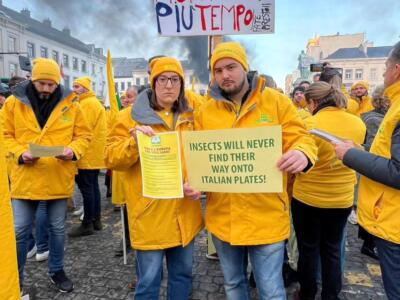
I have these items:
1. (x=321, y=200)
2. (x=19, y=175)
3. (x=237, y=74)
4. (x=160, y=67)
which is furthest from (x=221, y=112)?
(x=19, y=175)

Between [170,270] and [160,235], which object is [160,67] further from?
[170,270]

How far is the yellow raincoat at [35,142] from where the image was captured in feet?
9.83

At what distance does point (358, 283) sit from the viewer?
3.48 metres

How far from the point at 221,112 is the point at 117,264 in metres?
2.63

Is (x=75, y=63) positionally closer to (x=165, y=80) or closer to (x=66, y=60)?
(x=66, y=60)

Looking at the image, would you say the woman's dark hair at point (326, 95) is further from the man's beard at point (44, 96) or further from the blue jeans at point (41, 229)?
the blue jeans at point (41, 229)

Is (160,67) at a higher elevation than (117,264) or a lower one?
higher

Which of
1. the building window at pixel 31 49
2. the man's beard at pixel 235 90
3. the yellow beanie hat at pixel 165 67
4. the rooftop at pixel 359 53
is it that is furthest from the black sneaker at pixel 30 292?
the rooftop at pixel 359 53

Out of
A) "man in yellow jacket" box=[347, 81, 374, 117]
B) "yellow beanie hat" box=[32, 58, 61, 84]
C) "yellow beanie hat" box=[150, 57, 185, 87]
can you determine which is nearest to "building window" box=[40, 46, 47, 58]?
"man in yellow jacket" box=[347, 81, 374, 117]

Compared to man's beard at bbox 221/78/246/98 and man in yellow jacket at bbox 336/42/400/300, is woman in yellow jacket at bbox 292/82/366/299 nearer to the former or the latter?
man in yellow jacket at bbox 336/42/400/300

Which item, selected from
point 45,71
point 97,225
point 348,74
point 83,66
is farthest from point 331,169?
point 348,74

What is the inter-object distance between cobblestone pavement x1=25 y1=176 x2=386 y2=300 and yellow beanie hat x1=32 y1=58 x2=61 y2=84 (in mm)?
2126

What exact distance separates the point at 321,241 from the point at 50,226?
2616 millimetres

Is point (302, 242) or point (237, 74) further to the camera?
point (302, 242)
